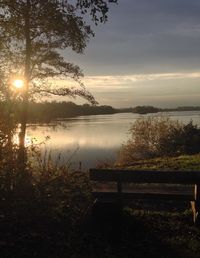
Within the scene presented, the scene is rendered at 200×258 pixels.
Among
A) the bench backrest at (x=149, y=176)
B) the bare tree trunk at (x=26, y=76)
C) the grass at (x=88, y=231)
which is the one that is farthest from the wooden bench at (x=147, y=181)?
the bare tree trunk at (x=26, y=76)

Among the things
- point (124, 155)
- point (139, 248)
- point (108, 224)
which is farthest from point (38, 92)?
point (124, 155)

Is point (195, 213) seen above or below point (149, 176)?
below

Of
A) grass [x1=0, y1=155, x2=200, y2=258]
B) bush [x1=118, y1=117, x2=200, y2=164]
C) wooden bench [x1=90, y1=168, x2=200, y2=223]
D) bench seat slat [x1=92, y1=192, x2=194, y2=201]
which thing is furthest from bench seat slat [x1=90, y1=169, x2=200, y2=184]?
bush [x1=118, y1=117, x2=200, y2=164]

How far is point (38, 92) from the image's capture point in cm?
1744

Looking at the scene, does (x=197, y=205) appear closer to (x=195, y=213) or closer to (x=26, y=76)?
(x=195, y=213)

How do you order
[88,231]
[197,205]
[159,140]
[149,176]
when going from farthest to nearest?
[159,140] → [149,176] → [197,205] → [88,231]

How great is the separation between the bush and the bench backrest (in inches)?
1126

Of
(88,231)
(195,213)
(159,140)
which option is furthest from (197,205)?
(159,140)

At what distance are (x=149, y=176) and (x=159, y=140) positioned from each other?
116 ft

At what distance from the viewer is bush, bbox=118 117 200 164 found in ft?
134

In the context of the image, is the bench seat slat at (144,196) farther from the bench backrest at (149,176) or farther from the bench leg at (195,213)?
the bench backrest at (149,176)

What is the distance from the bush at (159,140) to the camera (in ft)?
134

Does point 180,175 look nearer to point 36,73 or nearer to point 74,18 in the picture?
point 74,18

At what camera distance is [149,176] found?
10.5 metres
